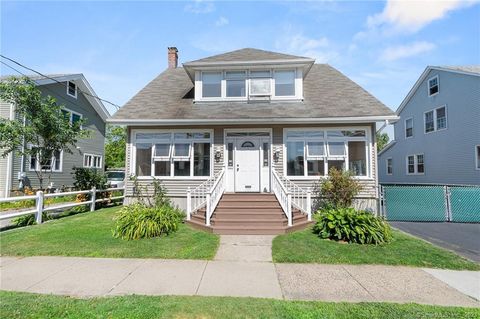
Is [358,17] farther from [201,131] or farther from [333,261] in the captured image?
[333,261]

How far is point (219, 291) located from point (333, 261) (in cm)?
265

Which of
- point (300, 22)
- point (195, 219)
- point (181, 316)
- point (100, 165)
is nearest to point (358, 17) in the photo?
point (300, 22)

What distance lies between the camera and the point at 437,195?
31.4 feet

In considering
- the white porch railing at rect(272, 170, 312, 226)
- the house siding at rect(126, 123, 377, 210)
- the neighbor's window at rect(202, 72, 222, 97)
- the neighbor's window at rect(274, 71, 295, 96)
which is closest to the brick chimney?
the neighbor's window at rect(202, 72, 222, 97)

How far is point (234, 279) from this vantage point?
4414 mm

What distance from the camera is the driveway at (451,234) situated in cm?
636

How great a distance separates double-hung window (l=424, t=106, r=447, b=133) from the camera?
54.2ft

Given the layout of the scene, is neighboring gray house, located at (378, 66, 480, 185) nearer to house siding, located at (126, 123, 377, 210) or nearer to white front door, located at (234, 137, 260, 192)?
house siding, located at (126, 123, 377, 210)

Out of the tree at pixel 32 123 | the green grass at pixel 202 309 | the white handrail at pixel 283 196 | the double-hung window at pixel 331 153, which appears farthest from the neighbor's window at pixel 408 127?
the tree at pixel 32 123

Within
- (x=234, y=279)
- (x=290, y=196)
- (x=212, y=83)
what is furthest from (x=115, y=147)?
(x=234, y=279)

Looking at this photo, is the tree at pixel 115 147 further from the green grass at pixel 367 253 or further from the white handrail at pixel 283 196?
the green grass at pixel 367 253

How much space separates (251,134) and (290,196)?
3.54 metres

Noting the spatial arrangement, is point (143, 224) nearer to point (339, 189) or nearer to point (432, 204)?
point (339, 189)

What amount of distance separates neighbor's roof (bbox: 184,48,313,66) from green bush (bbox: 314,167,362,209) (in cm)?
486
